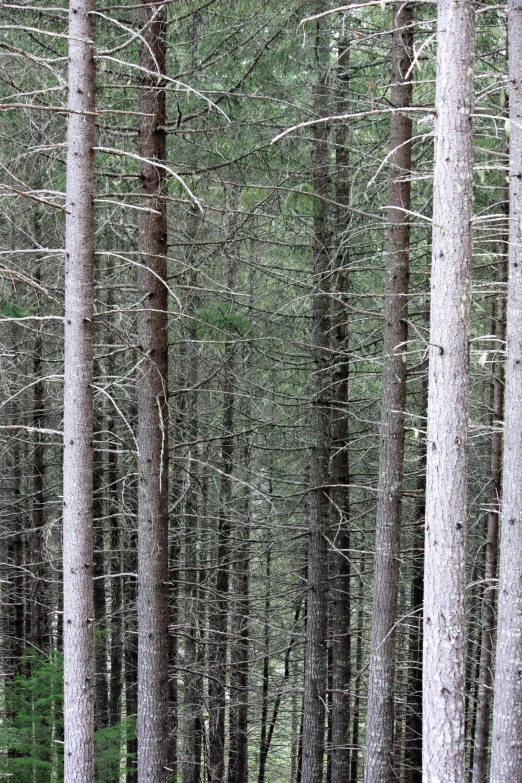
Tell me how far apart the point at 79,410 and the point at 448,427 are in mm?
2838

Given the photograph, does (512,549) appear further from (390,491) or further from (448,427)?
(448,427)

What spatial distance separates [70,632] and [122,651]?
11.2 metres

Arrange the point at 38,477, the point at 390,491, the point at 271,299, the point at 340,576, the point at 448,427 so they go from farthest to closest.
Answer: the point at 38,477, the point at 271,299, the point at 340,576, the point at 390,491, the point at 448,427

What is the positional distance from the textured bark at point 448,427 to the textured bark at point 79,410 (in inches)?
105

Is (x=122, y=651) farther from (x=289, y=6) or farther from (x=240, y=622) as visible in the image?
(x=289, y=6)

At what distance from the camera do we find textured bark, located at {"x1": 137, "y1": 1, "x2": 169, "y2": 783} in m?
7.95

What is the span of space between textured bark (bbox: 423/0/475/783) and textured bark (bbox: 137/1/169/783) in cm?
361

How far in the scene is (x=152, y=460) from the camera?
807cm

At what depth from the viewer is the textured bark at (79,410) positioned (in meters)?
6.10

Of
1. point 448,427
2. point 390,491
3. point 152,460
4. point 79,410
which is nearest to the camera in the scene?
point 448,427

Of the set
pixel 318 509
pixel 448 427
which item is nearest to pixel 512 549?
pixel 448 427

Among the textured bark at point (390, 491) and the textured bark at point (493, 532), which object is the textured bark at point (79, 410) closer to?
the textured bark at point (390, 491)

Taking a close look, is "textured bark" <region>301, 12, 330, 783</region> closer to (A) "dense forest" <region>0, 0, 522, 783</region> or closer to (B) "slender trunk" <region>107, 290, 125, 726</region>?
(A) "dense forest" <region>0, 0, 522, 783</region>

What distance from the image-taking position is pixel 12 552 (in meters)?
16.9
